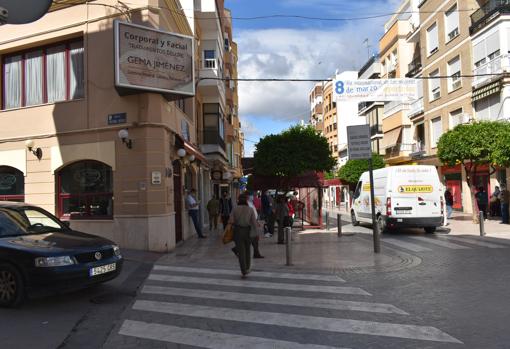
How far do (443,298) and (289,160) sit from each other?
533 inches

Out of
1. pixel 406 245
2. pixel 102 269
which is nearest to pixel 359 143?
pixel 406 245

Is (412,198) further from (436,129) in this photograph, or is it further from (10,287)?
(436,129)

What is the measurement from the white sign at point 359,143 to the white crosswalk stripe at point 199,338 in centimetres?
829

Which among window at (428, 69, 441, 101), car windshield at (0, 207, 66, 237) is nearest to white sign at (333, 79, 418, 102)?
car windshield at (0, 207, 66, 237)

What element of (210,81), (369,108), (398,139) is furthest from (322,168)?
(369,108)

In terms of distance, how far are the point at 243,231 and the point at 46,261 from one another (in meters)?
3.86

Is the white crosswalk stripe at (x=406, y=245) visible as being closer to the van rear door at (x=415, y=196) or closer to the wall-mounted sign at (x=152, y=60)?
the van rear door at (x=415, y=196)

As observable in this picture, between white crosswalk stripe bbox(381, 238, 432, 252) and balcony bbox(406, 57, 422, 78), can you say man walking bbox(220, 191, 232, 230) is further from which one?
balcony bbox(406, 57, 422, 78)

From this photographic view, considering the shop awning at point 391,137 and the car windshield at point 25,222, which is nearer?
the car windshield at point 25,222

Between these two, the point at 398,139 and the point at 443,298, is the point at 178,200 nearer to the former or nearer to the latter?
the point at 443,298

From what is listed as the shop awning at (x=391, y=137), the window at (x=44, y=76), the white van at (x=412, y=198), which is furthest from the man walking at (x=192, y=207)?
the shop awning at (x=391, y=137)

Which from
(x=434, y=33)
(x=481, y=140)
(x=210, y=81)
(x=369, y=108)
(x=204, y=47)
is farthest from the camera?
(x=369, y=108)

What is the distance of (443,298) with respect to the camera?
7.32 meters

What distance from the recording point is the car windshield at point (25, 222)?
7.75m
